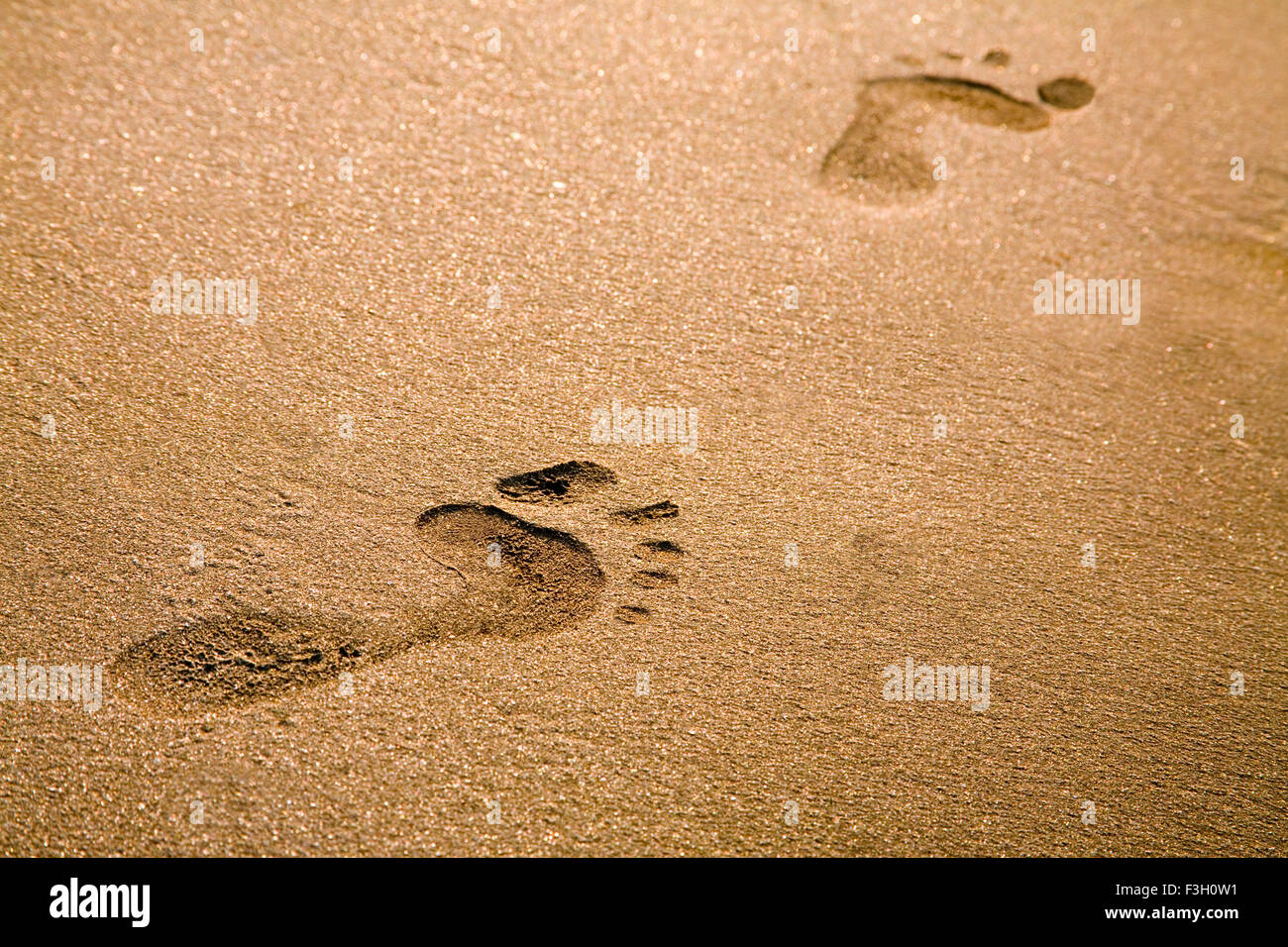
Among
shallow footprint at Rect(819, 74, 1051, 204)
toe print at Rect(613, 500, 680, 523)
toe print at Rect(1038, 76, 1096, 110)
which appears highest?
toe print at Rect(1038, 76, 1096, 110)

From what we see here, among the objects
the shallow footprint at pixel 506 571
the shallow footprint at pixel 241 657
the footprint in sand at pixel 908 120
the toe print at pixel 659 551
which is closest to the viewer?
the shallow footprint at pixel 241 657

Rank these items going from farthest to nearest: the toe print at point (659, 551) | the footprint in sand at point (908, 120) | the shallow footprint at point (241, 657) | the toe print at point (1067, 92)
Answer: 1. the toe print at point (1067, 92)
2. the footprint in sand at point (908, 120)
3. the toe print at point (659, 551)
4. the shallow footprint at point (241, 657)

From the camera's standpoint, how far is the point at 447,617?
2.10 meters

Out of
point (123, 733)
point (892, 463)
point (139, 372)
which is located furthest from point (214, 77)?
point (892, 463)

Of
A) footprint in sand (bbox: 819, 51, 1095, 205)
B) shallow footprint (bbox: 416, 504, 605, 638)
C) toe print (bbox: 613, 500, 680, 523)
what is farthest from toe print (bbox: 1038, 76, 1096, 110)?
shallow footprint (bbox: 416, 504, 605, 638)

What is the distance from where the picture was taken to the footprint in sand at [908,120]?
291 centimetres

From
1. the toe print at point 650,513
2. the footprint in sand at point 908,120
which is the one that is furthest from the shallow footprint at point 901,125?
the toe print at point 650,513

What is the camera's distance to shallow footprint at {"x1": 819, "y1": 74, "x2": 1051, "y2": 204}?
115 inches

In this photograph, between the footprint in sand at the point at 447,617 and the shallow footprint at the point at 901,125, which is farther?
the shallow footprint at the point at 901,125

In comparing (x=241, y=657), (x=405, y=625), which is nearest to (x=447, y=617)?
(x=405, y=625)

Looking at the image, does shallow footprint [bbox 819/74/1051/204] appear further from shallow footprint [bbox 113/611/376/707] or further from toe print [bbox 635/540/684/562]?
shallow footprint [bbox 113/611/376/707]

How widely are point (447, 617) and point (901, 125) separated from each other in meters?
2.47

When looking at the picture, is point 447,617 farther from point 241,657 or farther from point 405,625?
point 241,657

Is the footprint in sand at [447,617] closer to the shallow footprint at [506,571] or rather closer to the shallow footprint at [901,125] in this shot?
the shallow footprint at [506,571]
